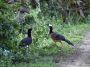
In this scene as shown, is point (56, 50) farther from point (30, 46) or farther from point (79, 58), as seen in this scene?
point (79, 58)

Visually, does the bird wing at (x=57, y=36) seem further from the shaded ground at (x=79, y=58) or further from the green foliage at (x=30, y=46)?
the shaded ground at (x=79, y=58)

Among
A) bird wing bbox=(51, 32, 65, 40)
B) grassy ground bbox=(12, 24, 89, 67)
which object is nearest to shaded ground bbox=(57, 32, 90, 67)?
grassy ground bbox=(12, 24, 89, 67)

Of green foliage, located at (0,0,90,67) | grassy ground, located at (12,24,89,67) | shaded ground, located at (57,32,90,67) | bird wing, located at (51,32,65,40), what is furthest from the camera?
bird wing, located at (51,32,65,40)

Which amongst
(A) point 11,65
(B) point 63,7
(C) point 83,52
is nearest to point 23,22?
(C) point 83,52

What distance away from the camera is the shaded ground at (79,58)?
33.3 ft

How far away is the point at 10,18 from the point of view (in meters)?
10.1

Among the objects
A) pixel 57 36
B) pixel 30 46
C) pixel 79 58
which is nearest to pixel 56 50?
pixel 57 36

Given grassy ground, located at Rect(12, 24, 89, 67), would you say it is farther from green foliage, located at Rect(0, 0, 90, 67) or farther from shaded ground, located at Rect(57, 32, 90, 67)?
shaded ground, located at Rect(57, 32, 90, 67)

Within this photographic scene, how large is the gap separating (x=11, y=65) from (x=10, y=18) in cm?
137

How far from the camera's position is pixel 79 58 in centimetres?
1100

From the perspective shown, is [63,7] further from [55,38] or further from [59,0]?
[55,38]

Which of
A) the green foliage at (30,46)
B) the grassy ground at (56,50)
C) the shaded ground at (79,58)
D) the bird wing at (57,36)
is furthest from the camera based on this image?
the bird wing at (57,36)

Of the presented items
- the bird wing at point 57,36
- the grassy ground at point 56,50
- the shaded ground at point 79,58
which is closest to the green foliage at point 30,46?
the grassy ground at point 56,50

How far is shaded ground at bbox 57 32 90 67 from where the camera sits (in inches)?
400
